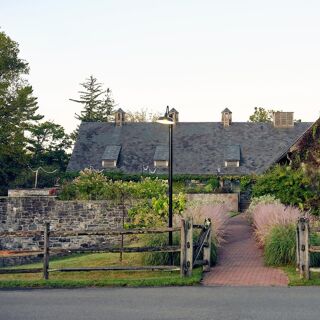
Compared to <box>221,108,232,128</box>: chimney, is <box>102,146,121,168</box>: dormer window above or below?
Answer: below

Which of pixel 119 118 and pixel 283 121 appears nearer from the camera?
pixel 283 121

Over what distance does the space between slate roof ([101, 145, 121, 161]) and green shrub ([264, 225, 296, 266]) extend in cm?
3280

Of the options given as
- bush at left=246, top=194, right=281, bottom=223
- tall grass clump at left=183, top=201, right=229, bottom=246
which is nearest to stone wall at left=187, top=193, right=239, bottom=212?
bush at left=246, top=194, right=281, bottom=223

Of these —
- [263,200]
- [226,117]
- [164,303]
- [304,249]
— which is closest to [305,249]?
[304,249]

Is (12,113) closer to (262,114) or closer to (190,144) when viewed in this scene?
(190,144)

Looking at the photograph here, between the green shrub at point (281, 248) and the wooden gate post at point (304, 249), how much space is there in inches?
80.0

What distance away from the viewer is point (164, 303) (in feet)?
35.8

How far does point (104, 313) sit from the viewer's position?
10117mm

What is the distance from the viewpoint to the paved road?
988 cm

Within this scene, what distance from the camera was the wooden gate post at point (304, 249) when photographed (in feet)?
43.9

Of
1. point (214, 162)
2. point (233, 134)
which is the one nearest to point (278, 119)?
point (233, 134)

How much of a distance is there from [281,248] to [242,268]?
1217 millimetres

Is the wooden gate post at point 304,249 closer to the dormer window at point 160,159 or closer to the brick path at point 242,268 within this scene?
the brick path at point 242,268

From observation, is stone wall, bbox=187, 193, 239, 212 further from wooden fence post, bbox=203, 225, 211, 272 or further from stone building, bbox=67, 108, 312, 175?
wooden fence post, bbox=203, 225, 211, 272
